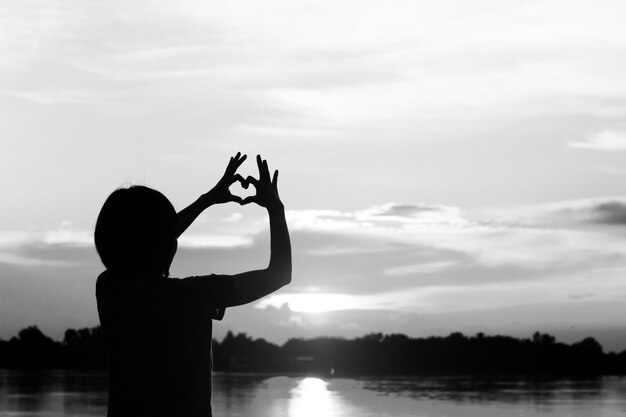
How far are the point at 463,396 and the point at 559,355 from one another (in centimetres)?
9338

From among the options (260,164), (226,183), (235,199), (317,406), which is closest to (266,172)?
(260,164)

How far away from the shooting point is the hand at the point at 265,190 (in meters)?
2.49

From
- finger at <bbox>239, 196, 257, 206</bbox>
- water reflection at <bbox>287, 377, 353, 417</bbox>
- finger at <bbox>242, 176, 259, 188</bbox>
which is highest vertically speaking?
finger at <bbox>242, 176, 259, 188</bbox>

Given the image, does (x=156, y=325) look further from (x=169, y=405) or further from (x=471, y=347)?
(x=471, y=347)

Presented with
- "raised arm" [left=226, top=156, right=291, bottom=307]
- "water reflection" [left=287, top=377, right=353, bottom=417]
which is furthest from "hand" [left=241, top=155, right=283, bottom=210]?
"water reflection" [left=287, top=377, right=353, bottom=417]

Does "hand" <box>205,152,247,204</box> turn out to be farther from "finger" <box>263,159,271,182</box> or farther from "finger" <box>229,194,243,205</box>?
"finger" <box>263,159,271,182</box>

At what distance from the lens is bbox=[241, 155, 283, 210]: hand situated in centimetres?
249

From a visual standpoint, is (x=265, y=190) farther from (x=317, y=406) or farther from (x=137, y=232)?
(x=317, y=406)

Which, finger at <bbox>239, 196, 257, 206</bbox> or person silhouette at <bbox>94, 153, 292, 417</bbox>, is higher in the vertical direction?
finger at <bbox>239, 196, 257, 206</bbox>

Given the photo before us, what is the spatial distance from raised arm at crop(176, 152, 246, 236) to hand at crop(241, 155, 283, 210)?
298 mm

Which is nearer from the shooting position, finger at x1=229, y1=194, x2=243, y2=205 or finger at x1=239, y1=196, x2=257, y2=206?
finger at x1=239, y1=196, x2=257, y2=206

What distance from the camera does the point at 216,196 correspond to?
2920 millimetres

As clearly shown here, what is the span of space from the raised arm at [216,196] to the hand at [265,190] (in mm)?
298

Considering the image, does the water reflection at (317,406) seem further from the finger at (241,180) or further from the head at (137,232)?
the head at (137,232)
